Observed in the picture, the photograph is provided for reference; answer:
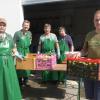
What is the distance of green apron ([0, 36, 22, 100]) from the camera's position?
6180 mm

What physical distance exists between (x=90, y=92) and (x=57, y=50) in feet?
11.4

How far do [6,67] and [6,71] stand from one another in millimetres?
64

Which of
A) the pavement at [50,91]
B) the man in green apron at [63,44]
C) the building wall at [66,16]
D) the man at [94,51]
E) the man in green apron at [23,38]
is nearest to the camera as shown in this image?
the man at [94,51]

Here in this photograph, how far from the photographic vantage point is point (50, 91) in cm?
809

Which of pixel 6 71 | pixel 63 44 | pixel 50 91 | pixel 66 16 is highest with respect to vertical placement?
pixel 66 16

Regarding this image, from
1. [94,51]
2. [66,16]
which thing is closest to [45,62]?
[94,51]

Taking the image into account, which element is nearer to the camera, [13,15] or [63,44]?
[63,44]

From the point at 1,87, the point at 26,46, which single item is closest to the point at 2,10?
the point at 26,46

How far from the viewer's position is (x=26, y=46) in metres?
8.28

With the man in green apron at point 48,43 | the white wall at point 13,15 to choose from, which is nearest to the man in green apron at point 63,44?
the man in green apron at point 48,43

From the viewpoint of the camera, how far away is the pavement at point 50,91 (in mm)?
7469

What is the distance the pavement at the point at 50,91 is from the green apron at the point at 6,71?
1.16 m

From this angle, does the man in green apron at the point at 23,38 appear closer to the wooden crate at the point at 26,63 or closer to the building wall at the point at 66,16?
the wooden crate at the point at 26,63

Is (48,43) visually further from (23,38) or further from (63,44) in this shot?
(63,44)
